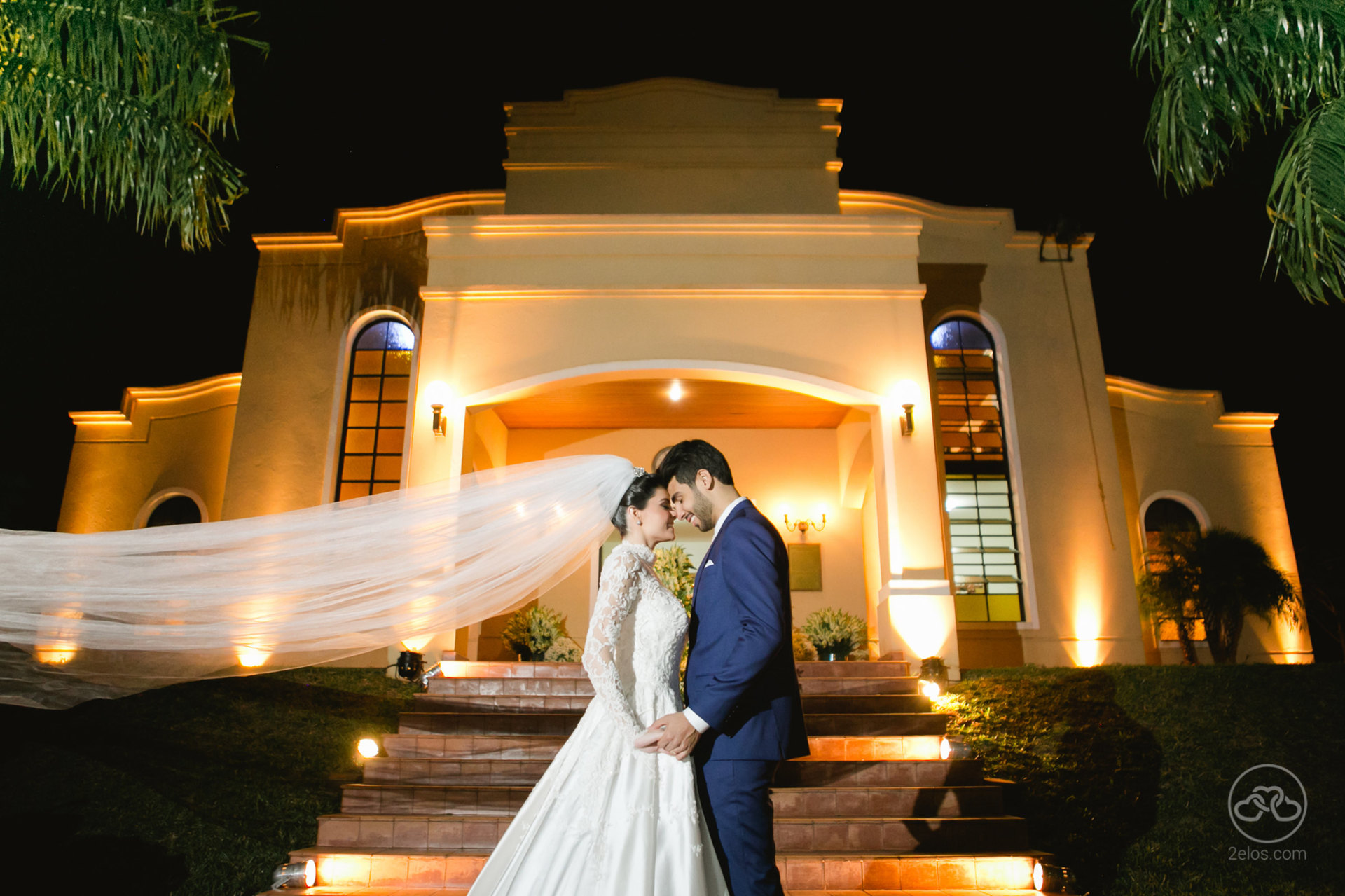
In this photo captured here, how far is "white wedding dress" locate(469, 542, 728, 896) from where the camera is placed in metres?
3.49

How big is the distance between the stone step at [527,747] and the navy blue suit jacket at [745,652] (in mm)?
3717

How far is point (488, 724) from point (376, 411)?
7.67m

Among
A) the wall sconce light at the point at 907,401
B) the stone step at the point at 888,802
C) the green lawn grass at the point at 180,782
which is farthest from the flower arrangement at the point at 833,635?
the green lawn grass at the point at 180,782

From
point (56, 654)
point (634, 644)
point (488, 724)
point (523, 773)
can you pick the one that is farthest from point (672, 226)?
point (56, 654)

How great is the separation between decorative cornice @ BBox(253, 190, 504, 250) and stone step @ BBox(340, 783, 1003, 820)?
34.2 feet

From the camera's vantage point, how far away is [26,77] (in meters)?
5.45

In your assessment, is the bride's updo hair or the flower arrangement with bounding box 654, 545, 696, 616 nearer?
the bride's updo hair

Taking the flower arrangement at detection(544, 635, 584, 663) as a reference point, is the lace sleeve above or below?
below

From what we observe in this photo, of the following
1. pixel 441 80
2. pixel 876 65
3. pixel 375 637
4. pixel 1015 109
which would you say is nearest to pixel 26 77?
pixel 375 637

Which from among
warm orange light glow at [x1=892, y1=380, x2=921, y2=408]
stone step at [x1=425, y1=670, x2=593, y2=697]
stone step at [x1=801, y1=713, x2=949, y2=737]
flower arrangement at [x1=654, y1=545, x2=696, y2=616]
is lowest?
stone step at [x1=801, y1=713, x2=949, y2=737]

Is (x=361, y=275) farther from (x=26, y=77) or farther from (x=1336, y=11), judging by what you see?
(x=1336, y=11)

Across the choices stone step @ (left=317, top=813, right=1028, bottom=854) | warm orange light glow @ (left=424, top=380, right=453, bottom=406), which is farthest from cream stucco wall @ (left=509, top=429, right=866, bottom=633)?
stone step @ (left=317, top=813, right=1028, bottom=854)

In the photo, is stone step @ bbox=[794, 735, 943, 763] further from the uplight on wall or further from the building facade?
the uplight on wall

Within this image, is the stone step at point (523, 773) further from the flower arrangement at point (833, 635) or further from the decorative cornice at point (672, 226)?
the decorative cornice at point (672, 226)
